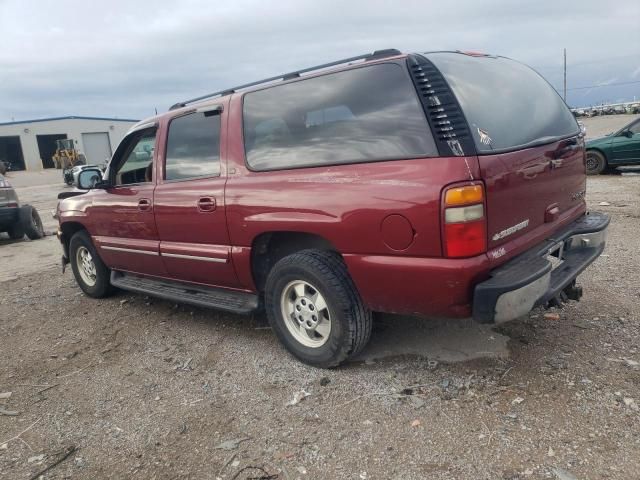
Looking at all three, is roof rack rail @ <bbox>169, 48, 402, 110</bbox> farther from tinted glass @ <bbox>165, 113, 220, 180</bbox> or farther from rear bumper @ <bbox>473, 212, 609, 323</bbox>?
rear bumper @ <bbox>473, 212, 609, 323</bbox>

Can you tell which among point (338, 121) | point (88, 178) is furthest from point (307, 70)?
point (88, 178)

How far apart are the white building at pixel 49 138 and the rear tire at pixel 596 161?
42.0 meters

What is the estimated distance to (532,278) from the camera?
104 inches

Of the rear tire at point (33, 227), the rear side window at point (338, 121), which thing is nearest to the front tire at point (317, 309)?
the rear side window at point (338, 121)

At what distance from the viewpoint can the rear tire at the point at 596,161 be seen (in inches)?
475

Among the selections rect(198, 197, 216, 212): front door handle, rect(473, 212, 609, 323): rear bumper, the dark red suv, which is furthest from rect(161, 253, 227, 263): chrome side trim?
rect(473, 212, 609, 323): rear bumper

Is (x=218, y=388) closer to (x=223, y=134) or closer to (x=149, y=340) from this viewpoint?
(x=149, y=340)

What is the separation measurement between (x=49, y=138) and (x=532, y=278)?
51.3 m

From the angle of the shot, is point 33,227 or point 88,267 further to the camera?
point 33,227

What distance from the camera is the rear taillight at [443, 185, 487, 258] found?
2.54 meters

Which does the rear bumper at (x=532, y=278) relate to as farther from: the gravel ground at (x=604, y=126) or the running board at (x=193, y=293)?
the gravel ground at (x=604, y=126)

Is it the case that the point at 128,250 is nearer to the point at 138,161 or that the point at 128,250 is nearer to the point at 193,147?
the point at 138,161

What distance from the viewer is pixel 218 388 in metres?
3.28

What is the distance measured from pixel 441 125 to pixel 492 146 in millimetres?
307
